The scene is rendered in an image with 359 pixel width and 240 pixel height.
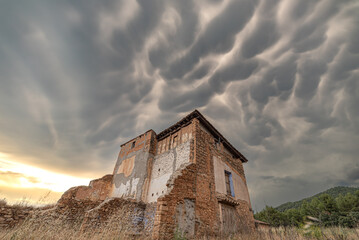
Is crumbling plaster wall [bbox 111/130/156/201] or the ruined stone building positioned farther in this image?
crumbling plaster wall [bbox 111/130/156/201]

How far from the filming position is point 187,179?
28.1 feet

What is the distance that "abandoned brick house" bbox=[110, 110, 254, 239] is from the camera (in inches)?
301

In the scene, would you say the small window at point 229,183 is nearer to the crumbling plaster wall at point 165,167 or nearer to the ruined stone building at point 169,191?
the ruined stone building at point 169,191

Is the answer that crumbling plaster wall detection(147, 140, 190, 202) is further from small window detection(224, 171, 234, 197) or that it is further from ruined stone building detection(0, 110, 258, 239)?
small window detection(224, 171, 234, 197)

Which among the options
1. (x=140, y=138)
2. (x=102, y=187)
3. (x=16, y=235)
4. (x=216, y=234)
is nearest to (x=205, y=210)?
(x=216, y=234)

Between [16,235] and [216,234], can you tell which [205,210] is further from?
[16,235]

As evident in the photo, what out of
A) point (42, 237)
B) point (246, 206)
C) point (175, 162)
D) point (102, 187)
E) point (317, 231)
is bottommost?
point (42, 237)

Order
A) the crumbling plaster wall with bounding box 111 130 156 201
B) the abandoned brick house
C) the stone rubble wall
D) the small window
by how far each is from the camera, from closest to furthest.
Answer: the abandoned brick house < the stone rubble wall < the small window < the crumbling plaster wall with bounding box 111 130 156 201

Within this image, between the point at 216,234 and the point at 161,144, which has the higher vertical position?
the point at 161,144

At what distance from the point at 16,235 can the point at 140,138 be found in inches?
443

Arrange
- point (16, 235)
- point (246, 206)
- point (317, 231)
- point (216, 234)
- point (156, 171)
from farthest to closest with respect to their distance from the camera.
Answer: point (246, 206), point (156, 171), point (216, 234), point (317, 231), point (16, 235)

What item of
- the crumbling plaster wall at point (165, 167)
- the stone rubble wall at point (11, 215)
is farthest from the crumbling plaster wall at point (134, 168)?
the stone rubble wall at point (11, 215)

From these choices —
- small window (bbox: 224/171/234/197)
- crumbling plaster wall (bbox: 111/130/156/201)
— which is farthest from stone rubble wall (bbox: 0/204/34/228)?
small window (bbox: 224/171/234/197)

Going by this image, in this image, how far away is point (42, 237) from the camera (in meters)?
4.69
